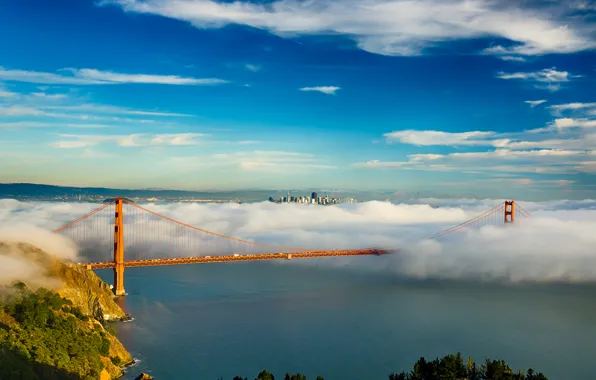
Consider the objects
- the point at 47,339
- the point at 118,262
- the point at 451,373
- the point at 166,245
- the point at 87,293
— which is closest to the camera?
the point at 451,373

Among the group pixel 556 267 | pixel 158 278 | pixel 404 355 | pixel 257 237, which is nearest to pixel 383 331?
pixel 404 355

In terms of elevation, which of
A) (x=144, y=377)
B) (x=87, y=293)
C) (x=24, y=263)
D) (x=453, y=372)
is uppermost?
(x=24, y=263)

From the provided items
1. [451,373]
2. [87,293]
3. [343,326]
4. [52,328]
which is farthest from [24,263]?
[451,373]

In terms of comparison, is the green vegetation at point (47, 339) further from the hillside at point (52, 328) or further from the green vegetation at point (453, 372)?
the green vegetation at point (453, 372)

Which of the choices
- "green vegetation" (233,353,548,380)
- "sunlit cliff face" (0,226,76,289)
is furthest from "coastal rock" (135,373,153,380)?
"sunlit cliff face" (0,226,76,289)

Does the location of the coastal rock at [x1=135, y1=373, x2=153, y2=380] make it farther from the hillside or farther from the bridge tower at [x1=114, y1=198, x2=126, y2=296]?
the bridge tower at [x1=114, y1=198, x2=126, y2=296]

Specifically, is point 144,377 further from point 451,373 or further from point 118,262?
point 118,262

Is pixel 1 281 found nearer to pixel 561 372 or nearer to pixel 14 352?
pixel 14 352
